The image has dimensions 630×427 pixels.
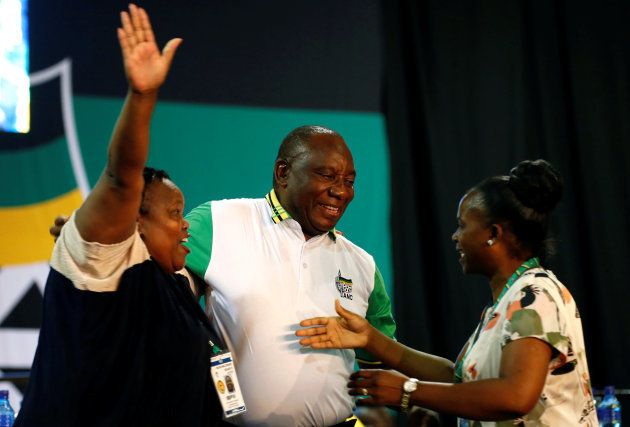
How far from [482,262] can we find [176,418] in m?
1.11

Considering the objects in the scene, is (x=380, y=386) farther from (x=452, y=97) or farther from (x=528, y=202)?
(x=452, y=97)

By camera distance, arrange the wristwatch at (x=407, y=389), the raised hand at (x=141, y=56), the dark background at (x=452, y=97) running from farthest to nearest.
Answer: the dark background at (x=452, y=97)
the wristwatch at (x=407, y=389)
the raised hand at (x=141, y=56)

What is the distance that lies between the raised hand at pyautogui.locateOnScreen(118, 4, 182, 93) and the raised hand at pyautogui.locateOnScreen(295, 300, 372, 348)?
1024mm

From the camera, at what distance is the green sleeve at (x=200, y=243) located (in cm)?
256

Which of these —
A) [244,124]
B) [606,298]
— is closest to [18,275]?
[244,124]

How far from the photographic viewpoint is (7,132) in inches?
154

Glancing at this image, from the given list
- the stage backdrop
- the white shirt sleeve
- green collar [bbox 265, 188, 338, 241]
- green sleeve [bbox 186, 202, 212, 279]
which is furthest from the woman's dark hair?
the stage backdrop

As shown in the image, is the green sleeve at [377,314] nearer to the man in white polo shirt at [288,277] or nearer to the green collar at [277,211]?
the man in white polo shirt at [288,277]

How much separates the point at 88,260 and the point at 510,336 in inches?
45.5

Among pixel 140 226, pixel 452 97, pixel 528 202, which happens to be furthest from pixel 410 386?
pixel 452 97

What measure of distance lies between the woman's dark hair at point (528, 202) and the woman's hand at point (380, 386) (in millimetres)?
556

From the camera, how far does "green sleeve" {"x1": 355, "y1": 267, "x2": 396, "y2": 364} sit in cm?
288

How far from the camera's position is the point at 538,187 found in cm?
236

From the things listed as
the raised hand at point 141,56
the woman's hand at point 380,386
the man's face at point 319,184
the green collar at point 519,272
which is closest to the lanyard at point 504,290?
the green collar at point 519,272
